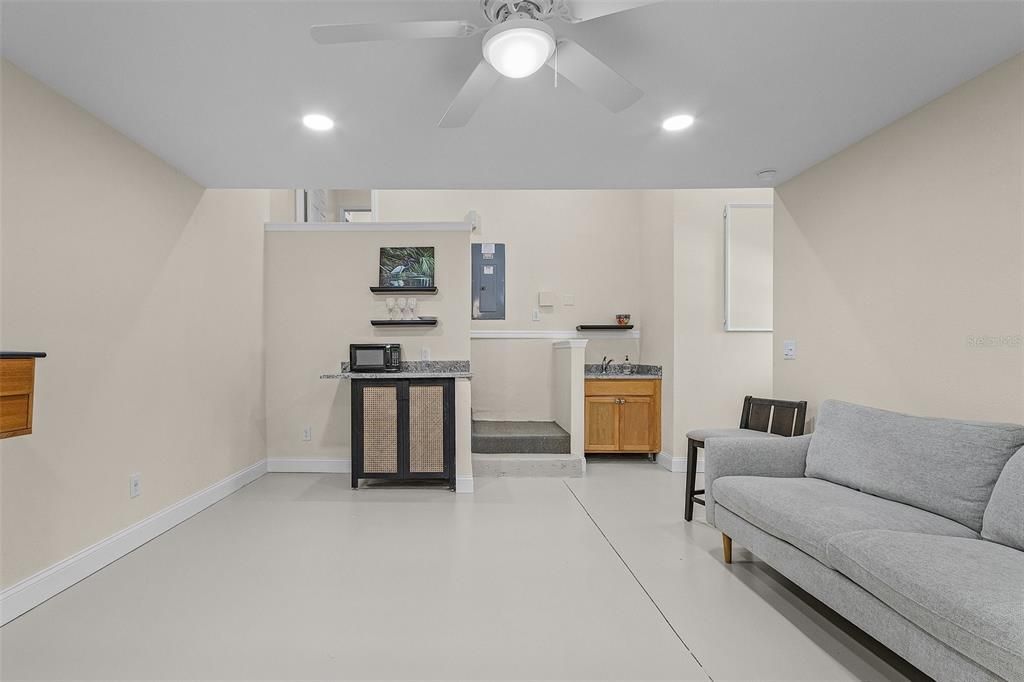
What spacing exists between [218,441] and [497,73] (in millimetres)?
3423

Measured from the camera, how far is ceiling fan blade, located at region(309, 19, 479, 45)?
1.54m

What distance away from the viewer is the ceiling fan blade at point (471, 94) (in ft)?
5.91

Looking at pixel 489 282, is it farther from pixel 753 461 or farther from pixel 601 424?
pixel 753 461

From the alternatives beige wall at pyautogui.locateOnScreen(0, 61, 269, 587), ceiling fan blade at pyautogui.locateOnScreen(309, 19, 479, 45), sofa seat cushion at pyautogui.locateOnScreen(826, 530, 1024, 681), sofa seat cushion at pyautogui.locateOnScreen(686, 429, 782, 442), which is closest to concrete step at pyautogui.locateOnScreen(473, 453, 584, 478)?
sofa seat cushion at pyautogui.locateOnScreen(686, 429, 782, 442)

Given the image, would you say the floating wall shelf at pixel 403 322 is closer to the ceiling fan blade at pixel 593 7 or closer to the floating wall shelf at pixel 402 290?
the floating wall shelf at pixel 402 290

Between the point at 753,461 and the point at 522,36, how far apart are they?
93.3 inches

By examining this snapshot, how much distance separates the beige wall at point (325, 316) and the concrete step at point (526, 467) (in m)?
1.10

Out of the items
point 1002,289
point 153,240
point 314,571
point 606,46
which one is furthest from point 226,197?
point 1002,289

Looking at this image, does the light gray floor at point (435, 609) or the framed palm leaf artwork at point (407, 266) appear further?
the framed palm leaf artwork at point (407, 266)

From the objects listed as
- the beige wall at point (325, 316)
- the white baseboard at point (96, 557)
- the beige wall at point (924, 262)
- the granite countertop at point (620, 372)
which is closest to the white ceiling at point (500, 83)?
the beige wall at point (924, 262)

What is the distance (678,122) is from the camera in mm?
2711

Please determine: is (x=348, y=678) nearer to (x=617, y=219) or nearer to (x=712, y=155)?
(x=712, y=155)

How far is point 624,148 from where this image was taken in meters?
3.09

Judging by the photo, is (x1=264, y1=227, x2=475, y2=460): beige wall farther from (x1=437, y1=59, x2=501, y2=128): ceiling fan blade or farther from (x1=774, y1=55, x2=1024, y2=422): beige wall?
(x1=774, y1=55, x2=1024, y2=422): beige wall
